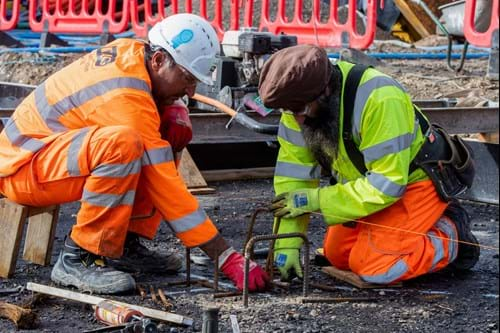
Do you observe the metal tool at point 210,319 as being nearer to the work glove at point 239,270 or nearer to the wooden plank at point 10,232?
the work glove at point 239,270

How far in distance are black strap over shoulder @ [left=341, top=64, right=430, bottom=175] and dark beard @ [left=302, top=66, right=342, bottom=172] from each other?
39mm

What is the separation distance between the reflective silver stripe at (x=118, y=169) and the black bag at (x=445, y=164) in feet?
4.62

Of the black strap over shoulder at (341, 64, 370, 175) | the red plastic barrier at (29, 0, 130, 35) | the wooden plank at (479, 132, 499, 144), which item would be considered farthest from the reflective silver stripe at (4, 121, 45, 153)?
the red plastic barrier at (29, 0, 130, 35)

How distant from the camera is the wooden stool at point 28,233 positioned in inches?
199

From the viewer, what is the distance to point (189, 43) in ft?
16.0

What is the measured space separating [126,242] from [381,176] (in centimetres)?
145

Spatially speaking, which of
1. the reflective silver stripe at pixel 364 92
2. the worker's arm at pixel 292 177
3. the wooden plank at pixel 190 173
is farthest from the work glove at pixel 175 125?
the wooden plank at pixel 190 173

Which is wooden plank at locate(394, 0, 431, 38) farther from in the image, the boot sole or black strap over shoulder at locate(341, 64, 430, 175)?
the boot sole

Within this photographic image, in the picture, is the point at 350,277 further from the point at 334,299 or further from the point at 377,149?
the point at 377,149

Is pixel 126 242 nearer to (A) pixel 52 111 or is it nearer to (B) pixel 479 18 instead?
(A) pixel 52 111

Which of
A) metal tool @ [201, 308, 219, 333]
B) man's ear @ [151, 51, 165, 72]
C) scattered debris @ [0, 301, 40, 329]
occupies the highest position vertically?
man's ear @ [151, 51, 165, 72]

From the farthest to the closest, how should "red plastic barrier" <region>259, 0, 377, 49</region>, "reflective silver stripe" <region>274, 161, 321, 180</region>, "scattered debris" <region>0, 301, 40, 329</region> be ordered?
1. "red plastic barrier" <region>259, 0, 377, 49</region>
2. "reflective silver stripe" <region>274, 161, 321, 180</region>
3. "scattered debris" <region>0, 301, 40, 329</region>

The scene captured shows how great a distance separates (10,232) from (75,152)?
26.3 inches

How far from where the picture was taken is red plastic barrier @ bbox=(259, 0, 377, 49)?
30.1 feet
